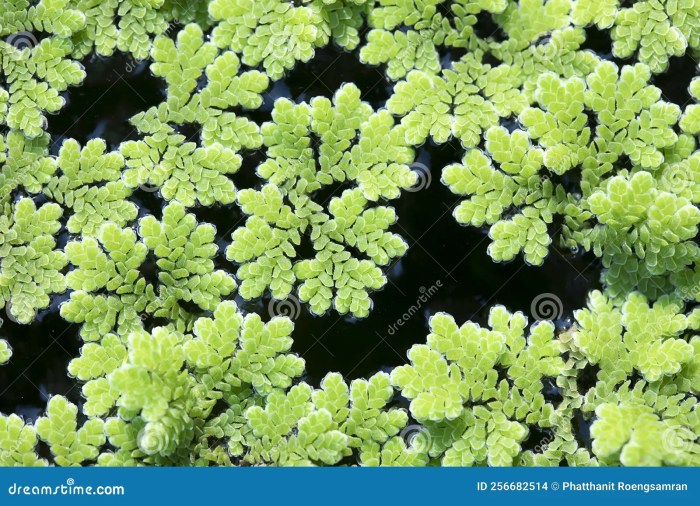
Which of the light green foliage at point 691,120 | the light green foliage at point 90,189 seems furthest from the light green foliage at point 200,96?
the light green foliage at point 691,120

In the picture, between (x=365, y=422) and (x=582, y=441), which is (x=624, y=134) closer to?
(x=582, y=441)

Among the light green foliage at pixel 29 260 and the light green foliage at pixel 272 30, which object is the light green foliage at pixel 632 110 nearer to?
the light green foliage at pixel 272 30

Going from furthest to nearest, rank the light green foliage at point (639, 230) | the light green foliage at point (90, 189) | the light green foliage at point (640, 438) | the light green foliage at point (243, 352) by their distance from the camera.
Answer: the light green foliage at point (90, 189), the light green foliage at point (243, 352), the light green foliage at point (639, 230), the light green foliage at point (640, 438)

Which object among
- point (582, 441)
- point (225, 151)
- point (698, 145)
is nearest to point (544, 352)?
point (582, 441)

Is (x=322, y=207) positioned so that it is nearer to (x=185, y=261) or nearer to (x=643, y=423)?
(x=185, y=261)

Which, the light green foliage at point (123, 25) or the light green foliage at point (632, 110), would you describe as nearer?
the light green foliage at point (632, 110)

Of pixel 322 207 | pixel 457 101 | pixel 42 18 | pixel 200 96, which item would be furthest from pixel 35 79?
pixel 457 101
